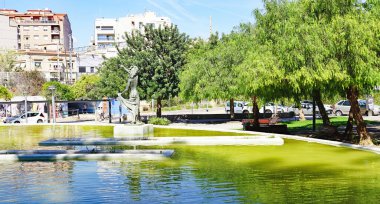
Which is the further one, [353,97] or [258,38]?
[258,38]

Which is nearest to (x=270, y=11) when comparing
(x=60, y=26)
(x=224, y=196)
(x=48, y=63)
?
(x=224, y=196)

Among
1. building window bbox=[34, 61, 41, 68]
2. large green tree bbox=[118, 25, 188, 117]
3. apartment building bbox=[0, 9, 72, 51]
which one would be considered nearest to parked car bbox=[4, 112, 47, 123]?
large green tree bbox=[118, 25, 188, 117]

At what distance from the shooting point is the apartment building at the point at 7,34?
104 metres

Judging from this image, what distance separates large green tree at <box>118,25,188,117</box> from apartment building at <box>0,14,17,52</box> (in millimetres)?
72984

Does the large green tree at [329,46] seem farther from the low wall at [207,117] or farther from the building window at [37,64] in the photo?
the building window at [37,64]

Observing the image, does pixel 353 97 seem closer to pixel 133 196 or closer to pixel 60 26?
pixel 133 196

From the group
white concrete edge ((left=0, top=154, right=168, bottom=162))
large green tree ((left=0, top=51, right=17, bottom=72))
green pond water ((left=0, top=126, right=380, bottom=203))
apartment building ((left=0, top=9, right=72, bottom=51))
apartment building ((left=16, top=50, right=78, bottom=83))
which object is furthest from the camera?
apartment building ((left=0, top=9, right=72, bottom=51))

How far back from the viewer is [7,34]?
10556 cm

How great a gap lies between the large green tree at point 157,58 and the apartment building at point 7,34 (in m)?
73.0

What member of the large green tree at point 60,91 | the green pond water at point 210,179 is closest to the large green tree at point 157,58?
the green pond water at point 210,179

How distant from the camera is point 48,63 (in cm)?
9375

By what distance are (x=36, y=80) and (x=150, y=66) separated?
4191 cm

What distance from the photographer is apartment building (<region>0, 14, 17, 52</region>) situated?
342 ft

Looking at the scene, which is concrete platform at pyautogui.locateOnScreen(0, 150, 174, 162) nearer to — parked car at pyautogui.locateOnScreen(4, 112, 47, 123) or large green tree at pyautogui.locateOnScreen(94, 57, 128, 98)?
large green tree at pyautogui.locateOnScreen(94, 57, 128, 98)
